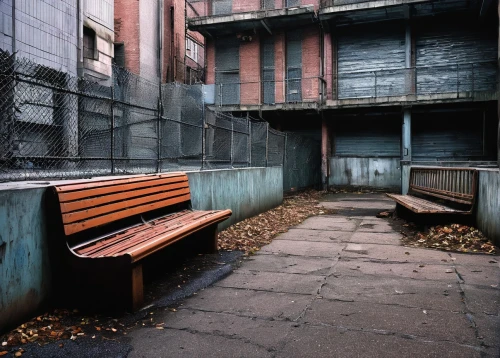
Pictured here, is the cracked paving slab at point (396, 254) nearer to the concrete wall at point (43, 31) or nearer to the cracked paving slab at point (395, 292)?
the cracked paving slab at point (395, 292)

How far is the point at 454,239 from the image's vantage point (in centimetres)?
655

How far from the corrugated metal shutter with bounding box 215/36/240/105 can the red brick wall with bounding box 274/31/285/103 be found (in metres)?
2.06

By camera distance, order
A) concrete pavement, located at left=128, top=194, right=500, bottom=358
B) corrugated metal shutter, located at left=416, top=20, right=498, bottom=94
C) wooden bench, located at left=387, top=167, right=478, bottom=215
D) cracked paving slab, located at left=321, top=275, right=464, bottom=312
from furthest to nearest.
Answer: corrugated metal shutter, located at left=416, top=20, right=498, bottom=94 < wooden bench, located at left=387, top=167, right=478, bottom=215 < cracked paving slab, located at left=321, top=275, right=464, bottom=312 < concrete pavement, located at left=128, top=194, right=500, bottom=358

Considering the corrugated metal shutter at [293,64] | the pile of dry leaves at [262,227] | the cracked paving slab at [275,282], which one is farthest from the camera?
the corrugated metal shutter at [293,64]

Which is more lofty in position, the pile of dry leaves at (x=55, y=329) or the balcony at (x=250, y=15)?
the balcony at (x=250, y=15)

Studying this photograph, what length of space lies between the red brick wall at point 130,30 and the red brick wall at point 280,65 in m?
6.74

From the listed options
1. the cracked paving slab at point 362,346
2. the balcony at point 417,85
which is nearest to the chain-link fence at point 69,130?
the cracked paving slab at point 362,346

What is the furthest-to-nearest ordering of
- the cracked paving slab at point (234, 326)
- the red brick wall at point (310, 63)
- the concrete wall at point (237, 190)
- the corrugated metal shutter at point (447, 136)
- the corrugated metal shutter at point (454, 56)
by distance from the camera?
the red brick wall at point (310, 63) → the corrugated metal shutter at point (447, 136) → the corrugated metal shutter at point (454, 56) → the concrete wall at point (237, 190) → the cracked paving slab at point (234, 326)

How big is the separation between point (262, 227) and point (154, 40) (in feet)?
53.5

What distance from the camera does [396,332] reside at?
3107mm

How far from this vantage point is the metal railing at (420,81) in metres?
17.1

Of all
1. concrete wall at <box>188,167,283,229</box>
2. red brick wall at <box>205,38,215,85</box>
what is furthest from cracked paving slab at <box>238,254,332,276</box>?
red brick wall at <box>205,38,215,85</box>

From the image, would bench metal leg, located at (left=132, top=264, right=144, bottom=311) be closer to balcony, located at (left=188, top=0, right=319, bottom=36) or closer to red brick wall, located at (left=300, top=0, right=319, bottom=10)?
balcony, located at (left=188, top=0, right=319, bottom=36)

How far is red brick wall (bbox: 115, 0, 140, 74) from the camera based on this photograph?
1981cm
